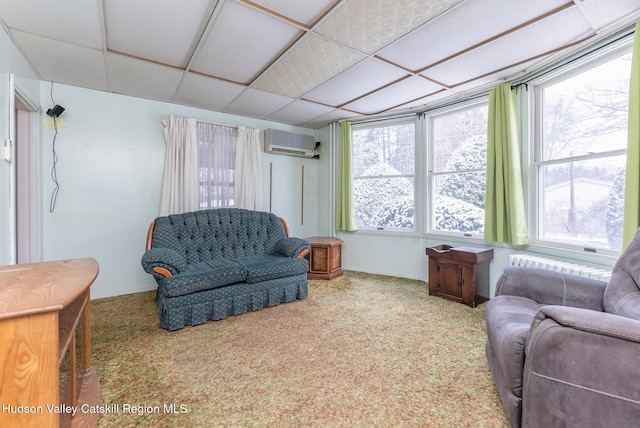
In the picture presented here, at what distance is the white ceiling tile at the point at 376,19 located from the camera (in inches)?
71.1

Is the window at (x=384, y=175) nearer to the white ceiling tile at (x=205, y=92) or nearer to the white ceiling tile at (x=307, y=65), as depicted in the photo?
the white ceiling tile at (x=307, y=65)

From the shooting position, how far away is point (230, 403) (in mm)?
1511

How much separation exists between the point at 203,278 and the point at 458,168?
3.21m

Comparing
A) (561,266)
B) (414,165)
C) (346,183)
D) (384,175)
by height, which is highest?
(414,165)

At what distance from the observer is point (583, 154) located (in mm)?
2406

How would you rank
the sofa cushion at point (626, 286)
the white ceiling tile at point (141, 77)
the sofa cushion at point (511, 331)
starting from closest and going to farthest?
the sofa cushion at point (511, 331)
the sofa cushion at point (626, 286)
the white ceiling tile at point (141, 77)

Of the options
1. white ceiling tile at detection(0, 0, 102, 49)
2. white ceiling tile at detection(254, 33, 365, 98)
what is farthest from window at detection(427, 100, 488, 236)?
white ceiling tile at detection(0, 0, 102, 49)

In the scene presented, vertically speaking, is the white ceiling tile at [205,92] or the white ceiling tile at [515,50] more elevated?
the white ceiling tile at [205,92]

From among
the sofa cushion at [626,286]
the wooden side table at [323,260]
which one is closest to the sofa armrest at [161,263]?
the wooden side table at [323,260]

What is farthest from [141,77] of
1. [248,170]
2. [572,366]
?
[572,366]

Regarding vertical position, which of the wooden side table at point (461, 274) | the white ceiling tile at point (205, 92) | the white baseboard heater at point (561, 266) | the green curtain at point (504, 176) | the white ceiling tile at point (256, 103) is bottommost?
the wooden side table at point (461, 274)

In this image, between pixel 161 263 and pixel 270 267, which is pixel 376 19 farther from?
pixel 161 263

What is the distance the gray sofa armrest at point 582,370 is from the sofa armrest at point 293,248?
2349 mm

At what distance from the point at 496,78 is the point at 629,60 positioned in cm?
99
